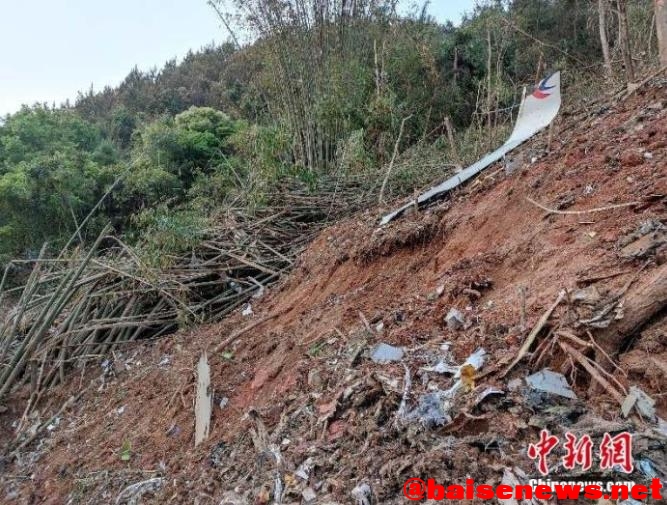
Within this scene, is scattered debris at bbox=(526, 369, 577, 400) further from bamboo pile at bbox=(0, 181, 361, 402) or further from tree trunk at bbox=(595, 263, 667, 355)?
bamboo pile at bbox=(0, 181, 361, 402)

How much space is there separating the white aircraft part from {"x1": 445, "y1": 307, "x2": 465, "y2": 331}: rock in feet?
4.92

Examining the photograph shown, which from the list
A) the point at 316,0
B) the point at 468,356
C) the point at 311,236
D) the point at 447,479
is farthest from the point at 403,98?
the point at 447,479

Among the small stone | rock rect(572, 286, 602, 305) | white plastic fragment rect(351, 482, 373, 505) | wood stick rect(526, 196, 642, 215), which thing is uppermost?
wood stick rect(526, 196, 642, 215)

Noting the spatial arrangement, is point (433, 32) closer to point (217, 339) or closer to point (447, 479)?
point (217, 339)

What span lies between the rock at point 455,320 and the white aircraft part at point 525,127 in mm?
1499

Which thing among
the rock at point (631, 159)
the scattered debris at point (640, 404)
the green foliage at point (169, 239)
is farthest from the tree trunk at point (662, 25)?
the green foliage at point (169, 239)

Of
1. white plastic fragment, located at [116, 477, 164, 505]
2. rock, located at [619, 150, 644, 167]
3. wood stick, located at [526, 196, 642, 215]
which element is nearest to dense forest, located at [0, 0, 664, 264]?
rock, located at [619, 150, 644, 167]

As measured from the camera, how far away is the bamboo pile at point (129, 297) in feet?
13.4

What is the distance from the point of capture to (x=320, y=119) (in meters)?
6.68

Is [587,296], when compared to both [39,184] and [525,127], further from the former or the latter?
[39,184]

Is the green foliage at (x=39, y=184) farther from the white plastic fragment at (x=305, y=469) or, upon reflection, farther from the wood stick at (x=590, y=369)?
the wood stick at (x=590, y=369)

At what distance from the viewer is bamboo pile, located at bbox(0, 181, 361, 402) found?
4078 millimetres

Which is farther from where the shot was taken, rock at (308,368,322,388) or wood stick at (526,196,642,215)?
rock at (308,368,322,388)

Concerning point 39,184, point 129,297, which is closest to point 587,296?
point 129,297
